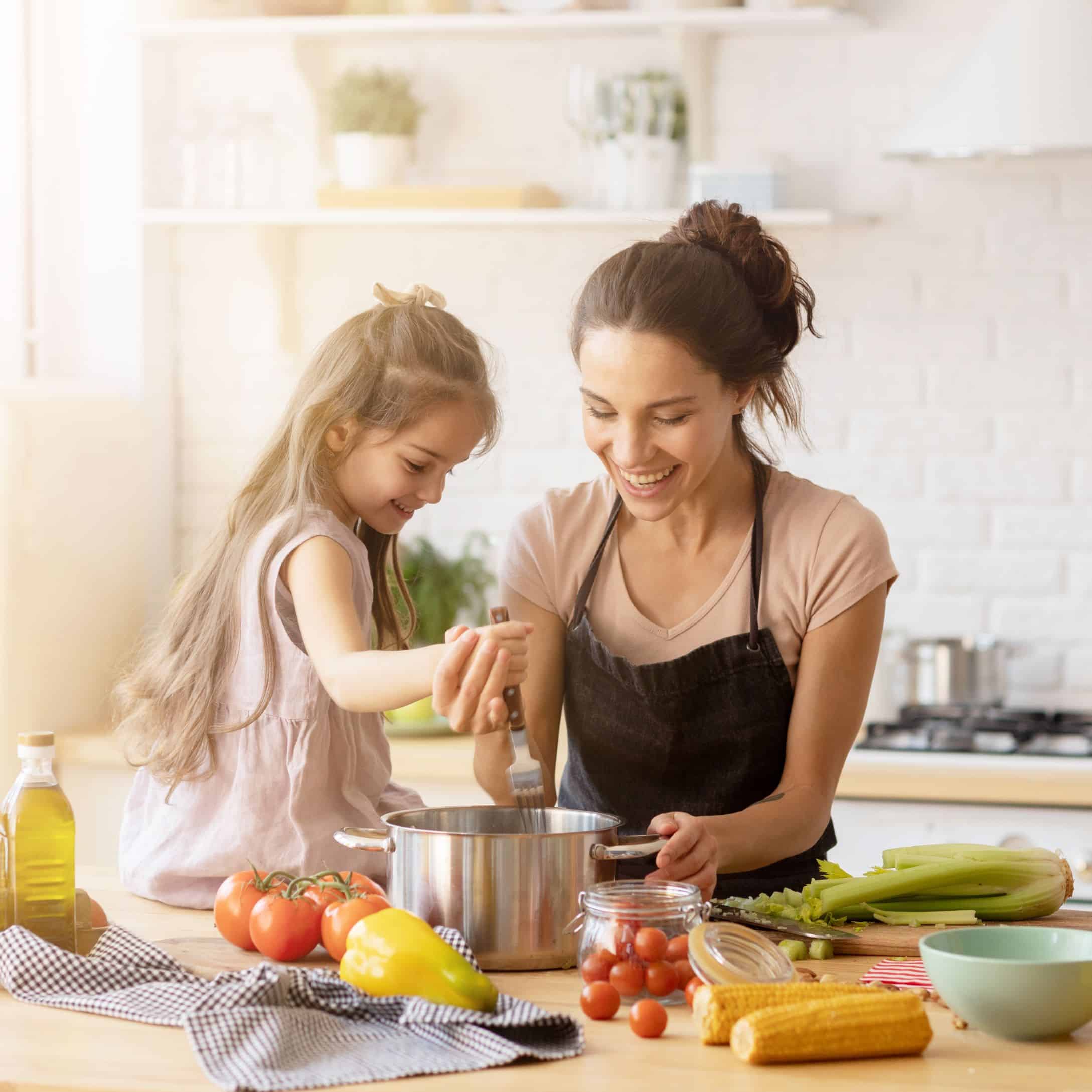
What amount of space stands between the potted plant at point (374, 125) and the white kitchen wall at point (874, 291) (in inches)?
6.0

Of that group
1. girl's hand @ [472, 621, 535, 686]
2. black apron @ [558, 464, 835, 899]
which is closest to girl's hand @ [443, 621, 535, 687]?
girl's hand @ [472, 621, 535, 686]

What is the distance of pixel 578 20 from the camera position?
3330 millimetres

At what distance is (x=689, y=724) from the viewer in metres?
2.04

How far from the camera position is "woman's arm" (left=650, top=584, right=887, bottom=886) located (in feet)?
6.12

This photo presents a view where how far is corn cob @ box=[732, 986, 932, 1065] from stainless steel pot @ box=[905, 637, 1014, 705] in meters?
2.20

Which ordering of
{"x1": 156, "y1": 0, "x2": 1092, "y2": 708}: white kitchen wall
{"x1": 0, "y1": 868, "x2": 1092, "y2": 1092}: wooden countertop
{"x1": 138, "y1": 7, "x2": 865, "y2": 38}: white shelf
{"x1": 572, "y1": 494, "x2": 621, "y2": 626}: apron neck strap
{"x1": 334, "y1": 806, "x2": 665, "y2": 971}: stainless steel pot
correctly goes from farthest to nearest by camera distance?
{"x1": 156, "y1": 0, "x2": 1092, "y2": 708}: white kitchen wall < {"x1": 138, "y1": 7, "x2": 865, "y2": 38}: white shelf < {"x1": 572, "y1": 494, "x2": 621, "y2": 626}: apron neck strap < {"x1": 334, "y1": 806, "x2": 665, "y2": 971}: stainless steel pot < {"x1": 0, "y1": 868, "x2": 1092, "y2": 1092}: wooden countertop

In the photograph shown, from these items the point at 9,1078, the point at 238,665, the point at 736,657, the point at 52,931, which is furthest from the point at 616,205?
the point at 9,1078

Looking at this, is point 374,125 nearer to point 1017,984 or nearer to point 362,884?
point 362,884

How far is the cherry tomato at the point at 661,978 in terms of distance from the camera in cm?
134

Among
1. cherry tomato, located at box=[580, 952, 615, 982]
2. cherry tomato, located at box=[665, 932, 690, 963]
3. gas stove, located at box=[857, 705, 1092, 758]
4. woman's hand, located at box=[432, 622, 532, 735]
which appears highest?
woman's hand, located at box=[432, 622, 532, 735]

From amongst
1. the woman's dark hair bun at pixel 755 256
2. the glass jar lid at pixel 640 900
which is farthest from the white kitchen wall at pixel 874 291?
the glass jar lid at pixel 640 900

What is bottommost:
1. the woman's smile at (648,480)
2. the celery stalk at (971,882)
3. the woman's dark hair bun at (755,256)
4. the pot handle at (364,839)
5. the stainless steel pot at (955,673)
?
the stainless steel pot at (955,673)

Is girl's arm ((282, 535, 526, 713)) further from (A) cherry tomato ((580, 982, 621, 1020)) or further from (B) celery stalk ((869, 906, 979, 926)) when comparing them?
(B) celery stalk ((869, 906, 979, 926))

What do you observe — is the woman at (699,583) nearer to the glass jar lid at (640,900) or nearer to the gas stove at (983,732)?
the glass jar lid at (640,900)
